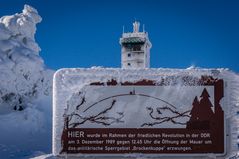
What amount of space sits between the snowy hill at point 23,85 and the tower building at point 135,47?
54.3 feet

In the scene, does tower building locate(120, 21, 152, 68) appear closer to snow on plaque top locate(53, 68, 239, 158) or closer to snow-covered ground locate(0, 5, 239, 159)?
snow-covered ground locate(0, 5, 239, 159)

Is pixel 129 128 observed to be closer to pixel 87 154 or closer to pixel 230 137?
pixel 87 154

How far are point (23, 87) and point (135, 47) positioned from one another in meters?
19.8

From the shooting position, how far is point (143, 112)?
322 centimetres

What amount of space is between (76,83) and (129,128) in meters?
0.62

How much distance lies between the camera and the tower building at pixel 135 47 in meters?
39.9

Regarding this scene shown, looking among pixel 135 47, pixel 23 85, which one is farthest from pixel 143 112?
pixel 135 47

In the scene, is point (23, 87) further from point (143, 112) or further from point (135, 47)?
point (143, 112)

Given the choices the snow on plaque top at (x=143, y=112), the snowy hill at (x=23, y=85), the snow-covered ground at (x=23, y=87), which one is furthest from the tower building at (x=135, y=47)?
the snow on plaque top at (x=143, y=112)

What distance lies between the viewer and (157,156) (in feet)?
10.6

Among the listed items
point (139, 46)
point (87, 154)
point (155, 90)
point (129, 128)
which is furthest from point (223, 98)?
point (139, 46)

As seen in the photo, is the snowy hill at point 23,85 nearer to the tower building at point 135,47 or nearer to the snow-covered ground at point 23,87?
the snow-covered ground at point 23,87

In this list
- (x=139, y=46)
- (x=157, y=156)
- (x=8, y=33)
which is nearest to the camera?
(x=157, y=156)

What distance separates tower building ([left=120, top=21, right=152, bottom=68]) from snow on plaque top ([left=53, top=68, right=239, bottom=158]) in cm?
3624
